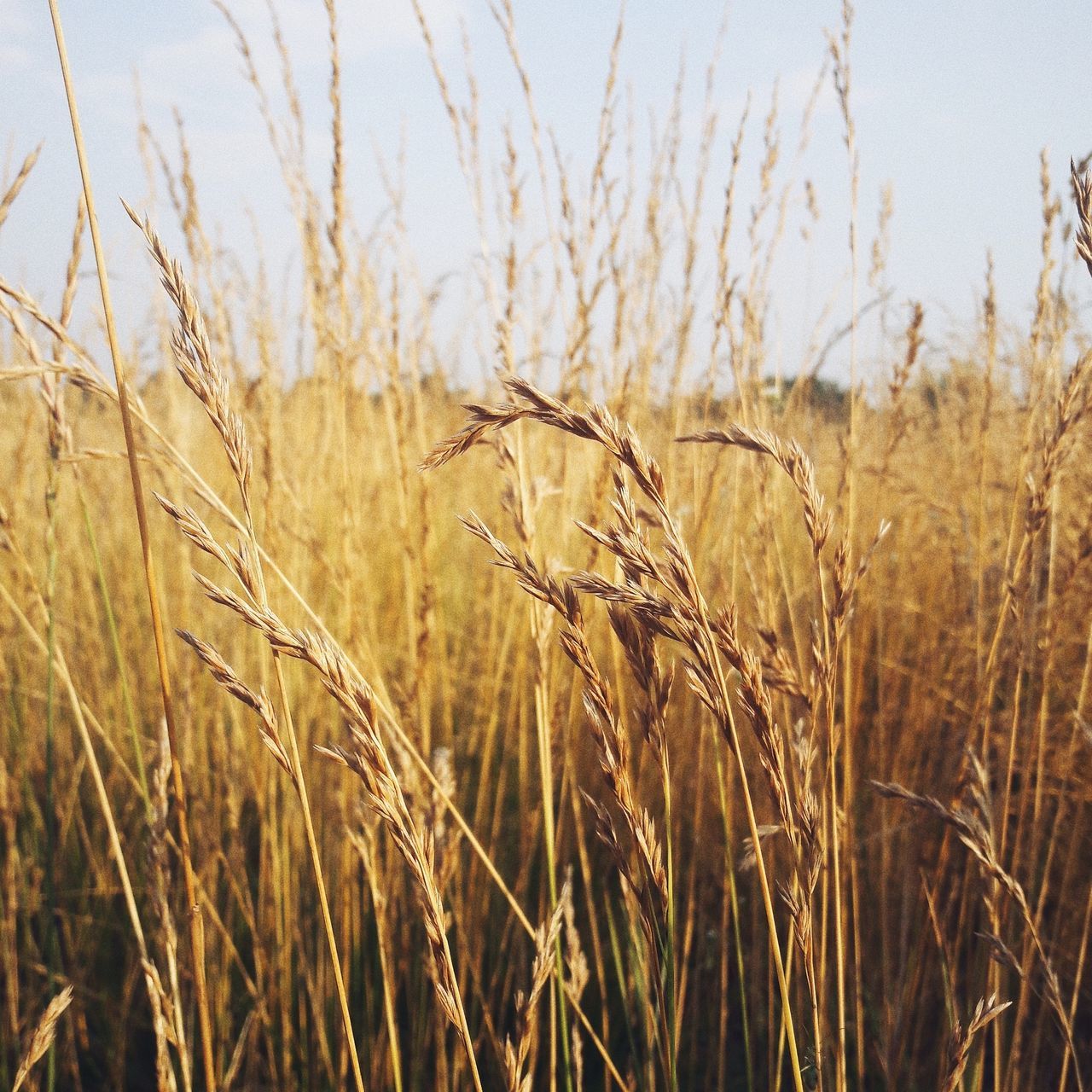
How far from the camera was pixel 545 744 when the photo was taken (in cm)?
104

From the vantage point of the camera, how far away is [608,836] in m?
0.72

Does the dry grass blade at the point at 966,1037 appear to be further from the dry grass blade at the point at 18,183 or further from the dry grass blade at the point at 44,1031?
the dry grass blade at the point at 18,183

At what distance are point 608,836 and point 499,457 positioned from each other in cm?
46

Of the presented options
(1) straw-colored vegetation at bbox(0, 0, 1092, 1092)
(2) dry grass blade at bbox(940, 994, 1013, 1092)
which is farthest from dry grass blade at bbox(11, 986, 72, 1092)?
(2) dry grass blade at bbox(940, 994, 1013, 1092)

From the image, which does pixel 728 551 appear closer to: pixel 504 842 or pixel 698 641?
pixel 504 842

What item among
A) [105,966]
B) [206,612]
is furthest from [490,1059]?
[206,612]

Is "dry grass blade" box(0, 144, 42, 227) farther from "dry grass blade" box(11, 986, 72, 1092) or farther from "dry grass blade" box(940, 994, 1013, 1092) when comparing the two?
"dry grass blade" box(940, 994, 1013, 1092)

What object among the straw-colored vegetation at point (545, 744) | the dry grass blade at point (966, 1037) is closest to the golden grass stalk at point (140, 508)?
the straw-colored vegetation at point (545, 744)

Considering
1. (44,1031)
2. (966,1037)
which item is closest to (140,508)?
(44,1031)

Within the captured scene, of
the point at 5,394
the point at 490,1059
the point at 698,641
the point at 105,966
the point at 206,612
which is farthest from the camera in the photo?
the point at 5,394

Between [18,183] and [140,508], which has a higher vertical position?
[18,183]

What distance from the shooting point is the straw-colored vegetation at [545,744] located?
0.71 meters

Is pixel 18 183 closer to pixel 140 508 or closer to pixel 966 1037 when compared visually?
pixel 140 508

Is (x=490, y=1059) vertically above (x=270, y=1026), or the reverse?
(x=270, y=1026)
